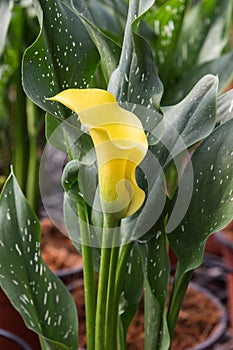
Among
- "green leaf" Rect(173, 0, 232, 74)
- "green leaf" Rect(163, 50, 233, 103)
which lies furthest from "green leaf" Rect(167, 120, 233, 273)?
"green leaf" Rect(173, 0, 232, 74)

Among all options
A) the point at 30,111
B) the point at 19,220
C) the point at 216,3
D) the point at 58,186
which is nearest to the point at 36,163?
the point at 30,111

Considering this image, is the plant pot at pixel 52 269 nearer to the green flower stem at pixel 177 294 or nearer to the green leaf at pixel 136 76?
the green flower stem at pixel 177 294

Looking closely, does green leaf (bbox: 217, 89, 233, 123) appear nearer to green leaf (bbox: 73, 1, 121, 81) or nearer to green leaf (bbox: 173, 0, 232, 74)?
green leaf (bbox: 73, 1, 121, 81)

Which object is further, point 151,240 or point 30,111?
point 30,111

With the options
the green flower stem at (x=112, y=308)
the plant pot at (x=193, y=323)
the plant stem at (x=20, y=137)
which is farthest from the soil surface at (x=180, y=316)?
the green flower stem at (x=112, y=308)

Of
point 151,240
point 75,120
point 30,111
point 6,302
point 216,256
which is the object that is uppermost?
point 75,120

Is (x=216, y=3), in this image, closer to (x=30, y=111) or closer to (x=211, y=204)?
(x=30, y=111)

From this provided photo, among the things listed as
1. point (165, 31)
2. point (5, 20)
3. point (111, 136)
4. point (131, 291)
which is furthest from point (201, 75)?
point (111, 136)
